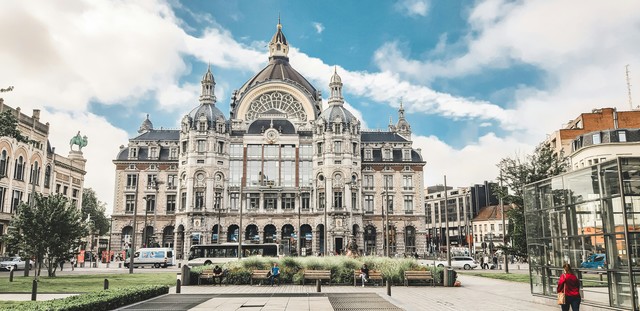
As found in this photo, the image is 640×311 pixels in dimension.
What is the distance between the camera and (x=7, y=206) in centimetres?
5638

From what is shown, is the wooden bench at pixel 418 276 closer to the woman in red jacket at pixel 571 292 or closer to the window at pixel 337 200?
the woman in red jacket at pixel 571 292

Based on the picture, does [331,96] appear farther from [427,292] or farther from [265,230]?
[427,292]

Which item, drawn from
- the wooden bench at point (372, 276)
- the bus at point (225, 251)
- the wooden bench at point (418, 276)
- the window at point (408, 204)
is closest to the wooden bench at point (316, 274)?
the wooden bench at point (372, 276)

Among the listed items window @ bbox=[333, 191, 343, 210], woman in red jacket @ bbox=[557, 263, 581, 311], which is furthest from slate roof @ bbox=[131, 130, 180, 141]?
woman in red jacket @ bbox=[557, 263, 581, 311]

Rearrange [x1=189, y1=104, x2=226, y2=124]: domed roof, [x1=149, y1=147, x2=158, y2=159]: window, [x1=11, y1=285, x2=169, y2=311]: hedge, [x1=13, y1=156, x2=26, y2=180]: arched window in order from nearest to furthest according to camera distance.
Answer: [x1=11, y1=285, x2=169, y2=311]: hedge
[x1=13, y1=156, x2=26, y2=180]: arched window
[x1=189, y1=104, x2=226, y2=124]: domed roof
[x1=149, y1=147, x2=158, y2=159]: window

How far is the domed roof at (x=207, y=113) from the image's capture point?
3127 inches

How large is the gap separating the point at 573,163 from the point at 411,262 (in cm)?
4061

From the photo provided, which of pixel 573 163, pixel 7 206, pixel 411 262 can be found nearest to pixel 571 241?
pixel 411 262

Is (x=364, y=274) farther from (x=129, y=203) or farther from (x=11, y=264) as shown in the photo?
(x=129, y=203)

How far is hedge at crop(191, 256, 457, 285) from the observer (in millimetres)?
31219

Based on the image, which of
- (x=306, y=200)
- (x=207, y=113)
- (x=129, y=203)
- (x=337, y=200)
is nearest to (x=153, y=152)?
(x=129, y=203)

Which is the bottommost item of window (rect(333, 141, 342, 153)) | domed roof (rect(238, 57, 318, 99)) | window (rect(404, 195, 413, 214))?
window (rect(404, 195, 413, 214))

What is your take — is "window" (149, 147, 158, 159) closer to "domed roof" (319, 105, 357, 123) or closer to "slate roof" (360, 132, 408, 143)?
"domed roof" (319, 105, 357, 123)

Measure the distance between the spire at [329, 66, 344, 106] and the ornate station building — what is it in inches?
6.7
